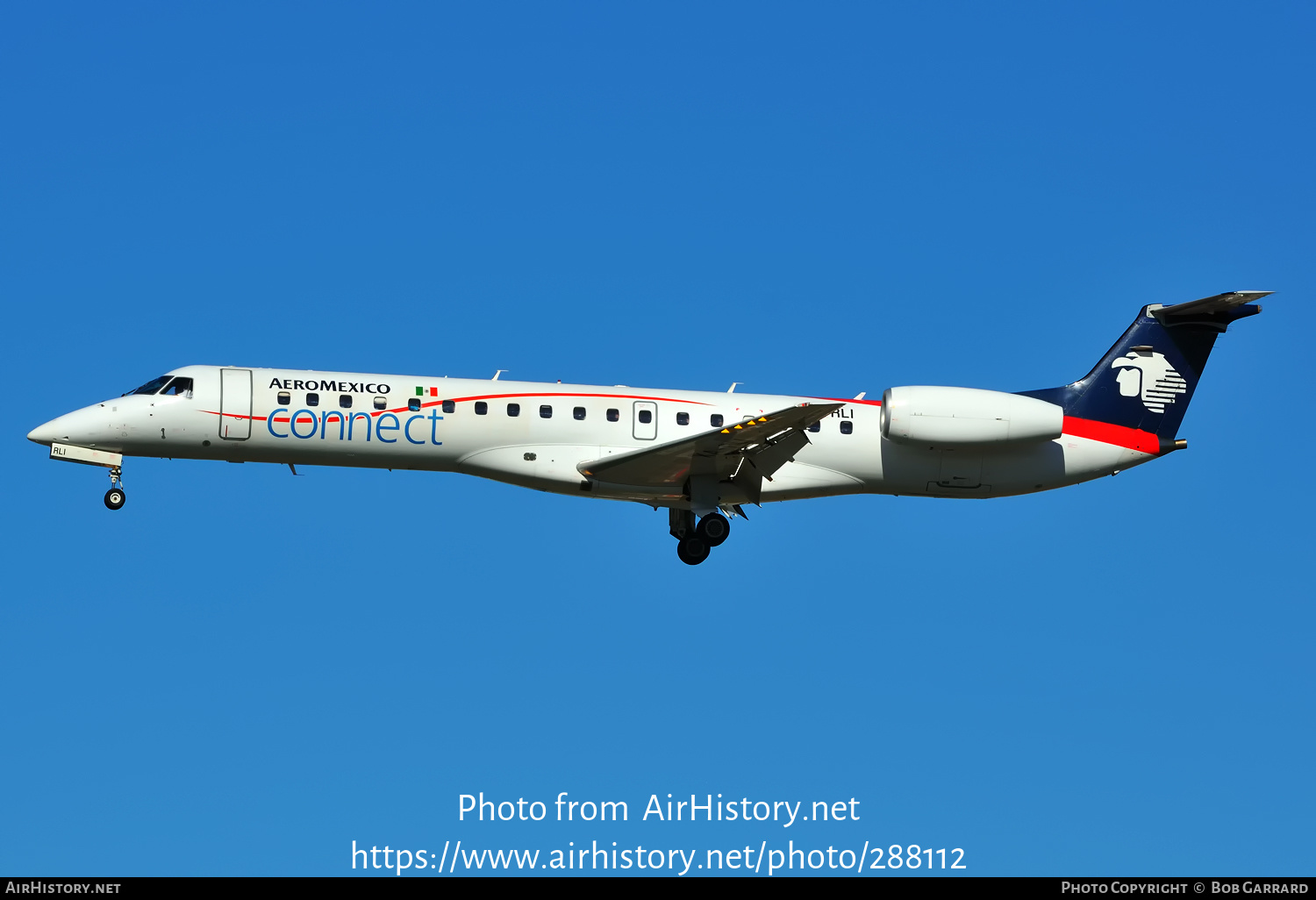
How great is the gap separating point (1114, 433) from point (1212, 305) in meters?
3.02

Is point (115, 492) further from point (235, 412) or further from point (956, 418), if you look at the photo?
point (956, 418)

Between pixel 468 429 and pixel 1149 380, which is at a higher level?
pixel 1149 380

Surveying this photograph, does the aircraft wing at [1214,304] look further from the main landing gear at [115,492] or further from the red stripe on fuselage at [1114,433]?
the main landing gear at [115,492]

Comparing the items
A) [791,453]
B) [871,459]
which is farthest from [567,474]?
[871,459]

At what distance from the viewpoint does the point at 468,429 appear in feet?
85.9

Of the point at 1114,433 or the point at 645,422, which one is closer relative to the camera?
the point at 645,422

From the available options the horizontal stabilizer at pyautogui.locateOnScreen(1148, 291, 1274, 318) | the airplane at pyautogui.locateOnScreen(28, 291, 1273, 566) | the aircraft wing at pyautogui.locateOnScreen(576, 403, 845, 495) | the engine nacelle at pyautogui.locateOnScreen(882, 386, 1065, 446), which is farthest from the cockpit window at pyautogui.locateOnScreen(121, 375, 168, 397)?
the horizontal stabilizer at pyautogui.locateOnScreen(1148, 291, 1274, 318)

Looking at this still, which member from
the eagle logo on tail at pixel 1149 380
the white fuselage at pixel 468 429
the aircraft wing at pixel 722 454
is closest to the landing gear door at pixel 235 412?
the white fuselage at pixel 468 429

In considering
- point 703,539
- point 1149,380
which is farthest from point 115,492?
point 1149,380

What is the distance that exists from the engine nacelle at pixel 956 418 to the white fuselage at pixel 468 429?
1.64 ft

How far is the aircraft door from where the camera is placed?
2678 cm

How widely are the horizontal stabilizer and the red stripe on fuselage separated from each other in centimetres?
236
